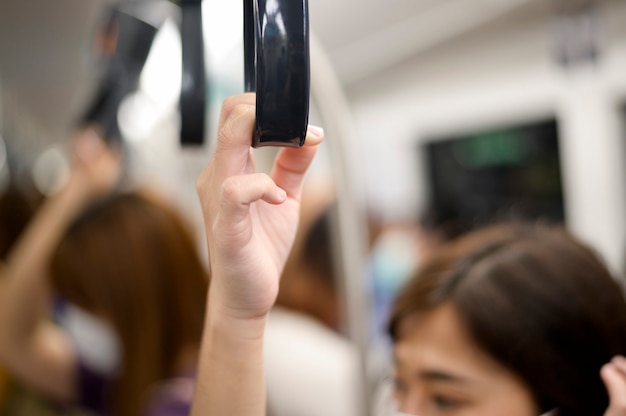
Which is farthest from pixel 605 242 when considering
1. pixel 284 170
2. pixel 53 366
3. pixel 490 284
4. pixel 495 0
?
pixel 284 170

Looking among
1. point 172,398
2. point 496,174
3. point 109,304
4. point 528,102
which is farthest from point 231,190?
point 496,174

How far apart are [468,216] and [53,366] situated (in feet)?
8.47

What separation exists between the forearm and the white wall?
1.65 m

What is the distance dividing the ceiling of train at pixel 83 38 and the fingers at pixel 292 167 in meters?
1.03

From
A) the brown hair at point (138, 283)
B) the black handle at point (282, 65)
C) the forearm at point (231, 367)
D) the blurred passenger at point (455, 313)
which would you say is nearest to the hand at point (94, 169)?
the brown hair at point (138, 283)

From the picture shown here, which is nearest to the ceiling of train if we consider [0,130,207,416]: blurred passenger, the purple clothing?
[0,130,207,416]: blurred passenger

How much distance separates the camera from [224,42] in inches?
23.2

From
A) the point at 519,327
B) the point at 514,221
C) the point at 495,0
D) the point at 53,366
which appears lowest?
the point at 53,366

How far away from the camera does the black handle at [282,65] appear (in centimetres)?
32

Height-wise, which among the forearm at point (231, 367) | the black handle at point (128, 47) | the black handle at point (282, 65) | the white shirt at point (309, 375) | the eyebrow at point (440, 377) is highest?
the black handle at point (128, 47)

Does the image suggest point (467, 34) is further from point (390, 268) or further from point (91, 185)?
point (91, 185)

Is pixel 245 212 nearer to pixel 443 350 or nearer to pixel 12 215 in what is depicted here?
pixel 443 350

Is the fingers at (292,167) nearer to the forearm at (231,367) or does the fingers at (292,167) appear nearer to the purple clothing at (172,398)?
the forearm at (231,367)

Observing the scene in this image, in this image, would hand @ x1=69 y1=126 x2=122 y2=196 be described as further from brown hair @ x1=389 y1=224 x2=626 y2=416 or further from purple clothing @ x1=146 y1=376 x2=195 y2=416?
brown hair @ x1=389 y1=224 x2=626 y2=416
